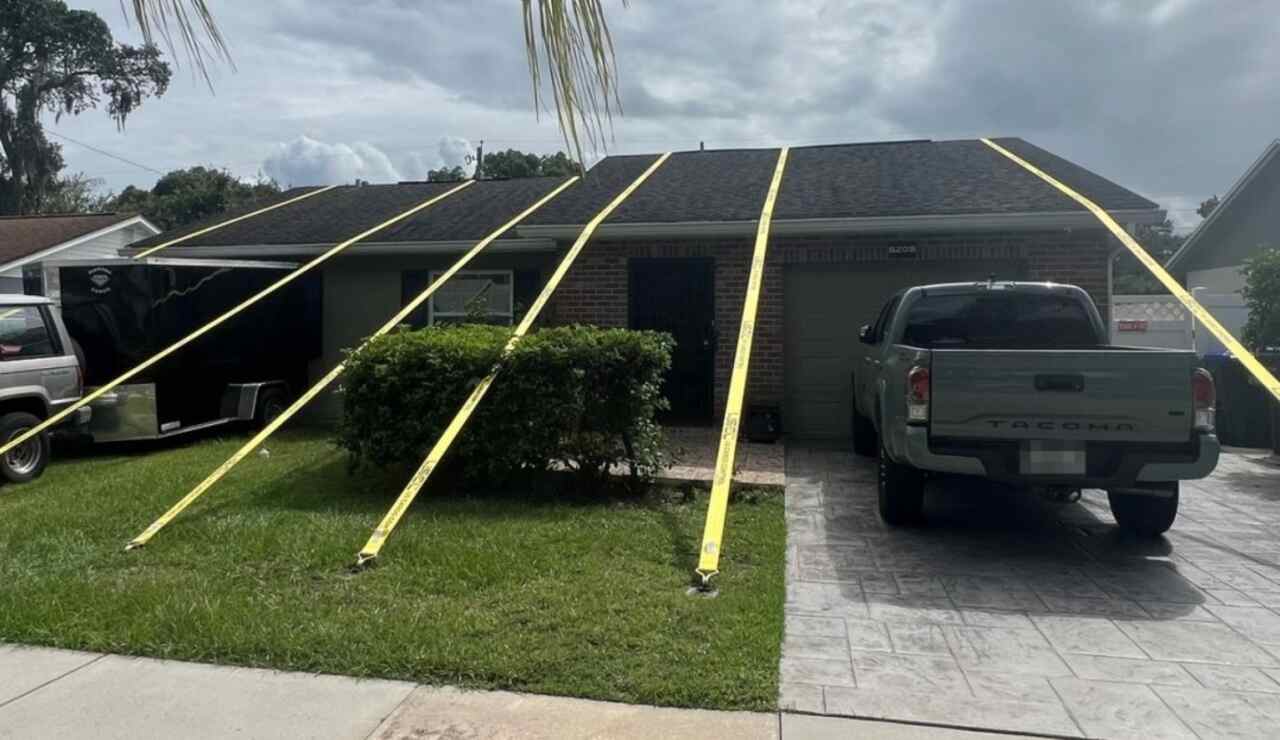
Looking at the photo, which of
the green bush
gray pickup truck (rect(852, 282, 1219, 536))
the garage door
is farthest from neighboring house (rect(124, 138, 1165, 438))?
gray pickup truck (rect(852, 282, 1219, 536))

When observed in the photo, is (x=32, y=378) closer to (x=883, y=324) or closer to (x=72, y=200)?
(x=883, y=324)

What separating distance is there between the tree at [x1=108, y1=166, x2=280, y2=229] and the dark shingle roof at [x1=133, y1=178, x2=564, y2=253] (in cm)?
2579

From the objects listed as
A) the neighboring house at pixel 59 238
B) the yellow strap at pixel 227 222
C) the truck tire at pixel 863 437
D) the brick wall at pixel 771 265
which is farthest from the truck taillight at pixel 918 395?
the neighboring house at pixel 59 238

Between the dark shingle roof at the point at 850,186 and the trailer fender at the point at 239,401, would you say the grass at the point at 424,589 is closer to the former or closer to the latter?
the trailer fender at the point at 239,401

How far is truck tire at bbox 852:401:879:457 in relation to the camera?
924 centimetres

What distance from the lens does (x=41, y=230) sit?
71.7ft

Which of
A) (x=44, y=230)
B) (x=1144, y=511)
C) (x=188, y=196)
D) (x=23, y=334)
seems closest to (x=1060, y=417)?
(x=1144, y=511)

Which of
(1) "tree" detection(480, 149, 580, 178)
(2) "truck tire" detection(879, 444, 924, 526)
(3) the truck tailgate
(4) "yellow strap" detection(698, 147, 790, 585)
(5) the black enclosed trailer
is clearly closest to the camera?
(4) "yellow strap" detection(698, 147, 790, 585)

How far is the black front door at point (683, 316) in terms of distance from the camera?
10.8 m

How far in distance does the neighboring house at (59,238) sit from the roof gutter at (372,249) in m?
8.64

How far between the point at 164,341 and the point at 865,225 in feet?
25.7

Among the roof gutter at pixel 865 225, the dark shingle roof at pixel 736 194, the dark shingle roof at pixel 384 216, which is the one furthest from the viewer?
the dark shingle roof at pixel 384 216

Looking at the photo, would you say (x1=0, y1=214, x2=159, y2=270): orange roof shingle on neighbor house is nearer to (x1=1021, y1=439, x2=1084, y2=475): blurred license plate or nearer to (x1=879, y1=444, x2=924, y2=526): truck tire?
(x1=879, y1=444, x2=924, y2=526): truck tire

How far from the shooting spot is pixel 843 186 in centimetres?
1097
